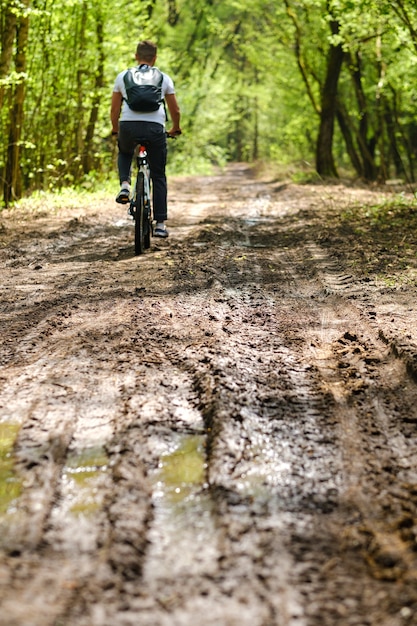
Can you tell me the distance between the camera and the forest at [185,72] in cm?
1220

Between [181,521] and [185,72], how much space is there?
114 feet

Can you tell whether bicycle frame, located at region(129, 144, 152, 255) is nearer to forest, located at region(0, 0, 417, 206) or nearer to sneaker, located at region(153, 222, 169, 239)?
sneaker, located at region(153, 222, 169, 239)

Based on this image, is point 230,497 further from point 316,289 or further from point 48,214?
point 48,214

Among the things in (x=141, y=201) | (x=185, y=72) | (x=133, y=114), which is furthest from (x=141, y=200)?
(x=185, y=72)

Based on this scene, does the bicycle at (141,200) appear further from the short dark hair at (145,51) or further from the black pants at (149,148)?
the short dark hair at (145,51)

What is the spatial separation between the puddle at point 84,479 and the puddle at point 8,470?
185mm

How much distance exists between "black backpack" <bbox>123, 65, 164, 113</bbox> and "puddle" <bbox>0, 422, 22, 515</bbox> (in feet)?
15.6

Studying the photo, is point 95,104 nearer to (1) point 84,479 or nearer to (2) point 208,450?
(2) point 208,450

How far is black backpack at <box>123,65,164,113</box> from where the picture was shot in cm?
683

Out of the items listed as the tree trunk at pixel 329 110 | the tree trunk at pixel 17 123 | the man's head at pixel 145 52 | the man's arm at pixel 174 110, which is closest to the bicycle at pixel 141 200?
the man's arm at pixel 174 110

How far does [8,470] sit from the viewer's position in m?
2.57

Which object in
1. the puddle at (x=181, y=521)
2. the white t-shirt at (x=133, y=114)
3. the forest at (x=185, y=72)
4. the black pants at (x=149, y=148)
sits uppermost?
the forest at (x=185, y=72)

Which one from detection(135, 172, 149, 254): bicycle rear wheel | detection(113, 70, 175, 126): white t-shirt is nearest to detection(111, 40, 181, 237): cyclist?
detection(113, 70, 175, 126): white t-shirt

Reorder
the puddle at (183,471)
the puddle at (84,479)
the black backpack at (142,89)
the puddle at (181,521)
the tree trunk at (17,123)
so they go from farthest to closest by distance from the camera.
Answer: the tree trunk at (17,123) → the black backpack at (142,89) → the puddle at (183,471) → the puddle at (84,479) → the puddle at (181,521)
